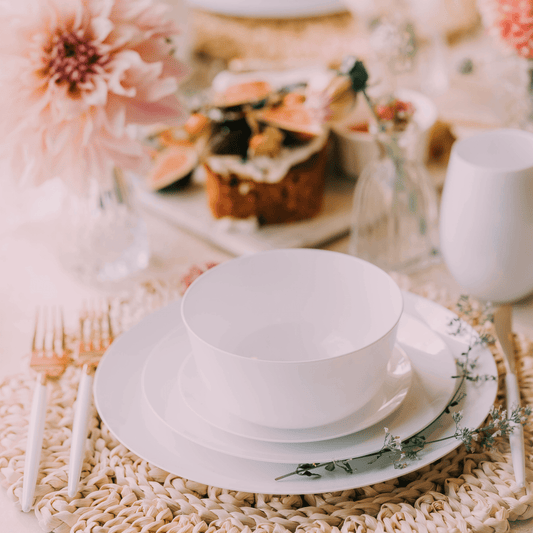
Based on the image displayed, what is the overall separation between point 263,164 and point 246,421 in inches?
18.5

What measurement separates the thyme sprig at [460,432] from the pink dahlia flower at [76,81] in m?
0.44

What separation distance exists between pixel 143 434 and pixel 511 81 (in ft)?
2.74

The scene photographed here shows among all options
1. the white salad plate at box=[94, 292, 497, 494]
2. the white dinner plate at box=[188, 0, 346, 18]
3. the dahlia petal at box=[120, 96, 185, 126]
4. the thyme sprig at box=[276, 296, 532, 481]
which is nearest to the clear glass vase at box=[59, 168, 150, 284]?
the dahlia petal at box=[120, 96, 185, 126]

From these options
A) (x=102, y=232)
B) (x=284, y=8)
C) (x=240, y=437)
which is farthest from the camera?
(x=284, y=8)

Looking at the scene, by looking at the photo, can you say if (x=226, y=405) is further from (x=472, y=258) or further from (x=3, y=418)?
(x=472, y=258)

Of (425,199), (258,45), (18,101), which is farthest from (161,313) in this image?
(258,45)

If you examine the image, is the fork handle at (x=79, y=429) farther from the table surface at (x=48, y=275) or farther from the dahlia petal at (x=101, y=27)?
the dahlia petal at (x=101, y=27)

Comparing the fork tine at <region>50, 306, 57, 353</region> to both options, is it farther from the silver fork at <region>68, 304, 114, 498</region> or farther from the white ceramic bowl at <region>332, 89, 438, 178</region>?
the white ceramic bowl at <region>332, 89, 438, 178</region>

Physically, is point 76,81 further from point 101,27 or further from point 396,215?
point 396,215

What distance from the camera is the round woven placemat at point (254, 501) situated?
0.46 metres

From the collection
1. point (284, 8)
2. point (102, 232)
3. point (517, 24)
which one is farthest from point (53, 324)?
point (284, 8)

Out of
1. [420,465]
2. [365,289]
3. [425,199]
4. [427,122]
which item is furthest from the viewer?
[427,122]

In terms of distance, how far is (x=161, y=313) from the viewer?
65 centimetres

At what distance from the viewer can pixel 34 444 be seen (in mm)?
532
